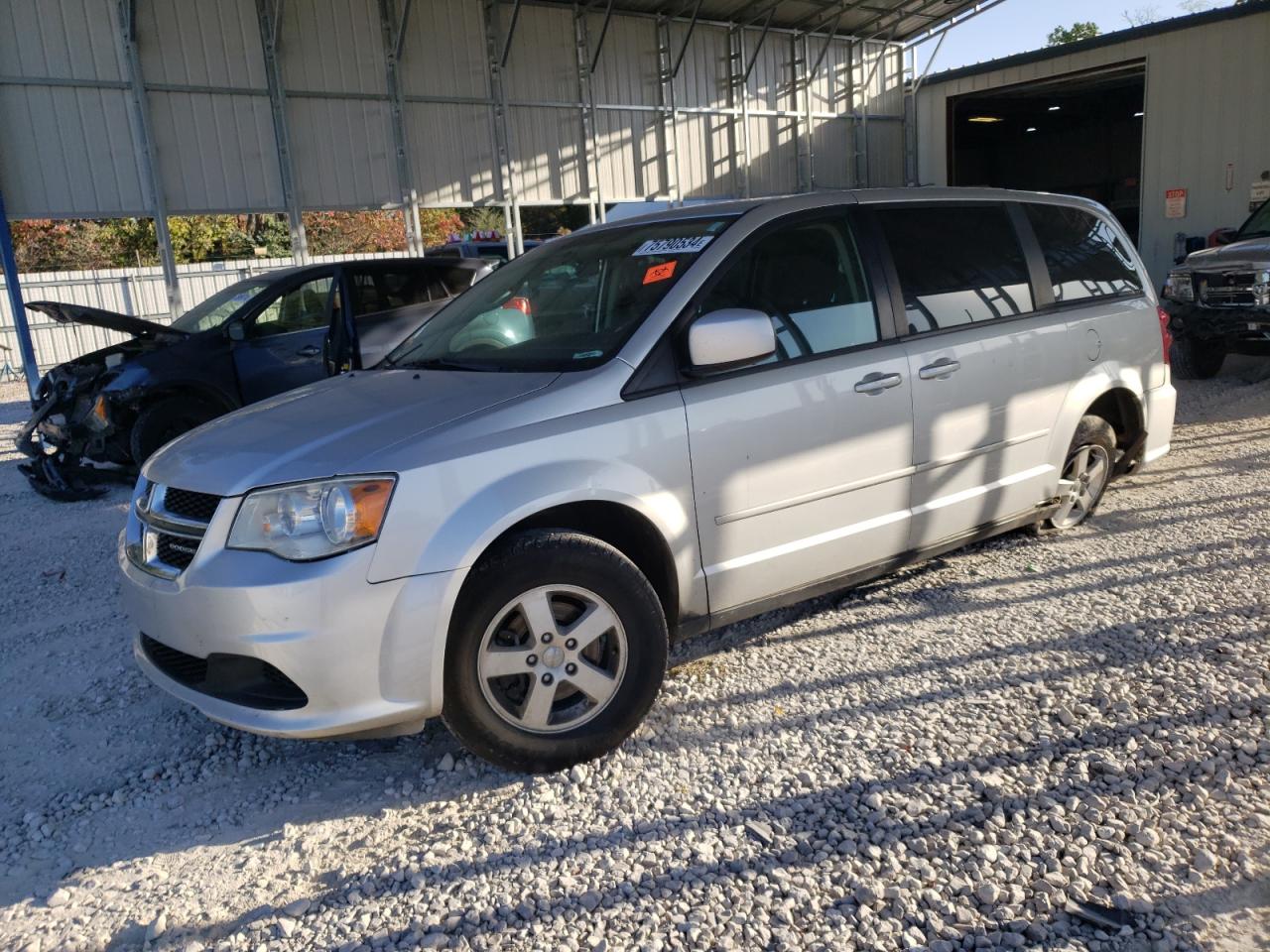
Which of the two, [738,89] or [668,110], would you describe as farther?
[738,89]

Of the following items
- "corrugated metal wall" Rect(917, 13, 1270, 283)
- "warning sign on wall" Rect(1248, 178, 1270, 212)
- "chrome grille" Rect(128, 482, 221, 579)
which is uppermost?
"corrugated metal wall" Rect(917, 13, 1270, 283)

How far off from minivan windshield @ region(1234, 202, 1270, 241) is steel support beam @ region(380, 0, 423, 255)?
1068cm

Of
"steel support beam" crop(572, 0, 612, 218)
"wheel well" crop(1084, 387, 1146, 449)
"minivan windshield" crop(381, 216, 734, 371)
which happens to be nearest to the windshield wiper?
"minivan windshield" crop(381, 216, 734, 371)

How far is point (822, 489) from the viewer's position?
3621 mm

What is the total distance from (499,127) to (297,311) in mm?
8400

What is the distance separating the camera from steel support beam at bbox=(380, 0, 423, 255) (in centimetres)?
1422

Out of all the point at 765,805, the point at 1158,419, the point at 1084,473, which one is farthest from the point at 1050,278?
the point at 765,805

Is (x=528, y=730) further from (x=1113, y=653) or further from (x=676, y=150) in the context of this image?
(x=676, y=150)

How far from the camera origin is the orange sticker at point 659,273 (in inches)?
137

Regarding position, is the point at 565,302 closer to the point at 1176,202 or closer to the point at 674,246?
the point at 674,246

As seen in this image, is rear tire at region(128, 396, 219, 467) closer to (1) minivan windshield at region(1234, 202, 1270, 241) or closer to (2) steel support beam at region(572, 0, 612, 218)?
(1) minivan windshield at region(1234, 202, 1270, 241)

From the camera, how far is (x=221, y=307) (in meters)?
8.44

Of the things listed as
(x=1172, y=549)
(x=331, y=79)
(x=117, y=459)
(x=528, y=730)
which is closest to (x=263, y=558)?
(x=528, y=730)

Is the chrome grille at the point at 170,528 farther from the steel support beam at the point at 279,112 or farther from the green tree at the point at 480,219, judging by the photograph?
the green tree at the point at 480,219
